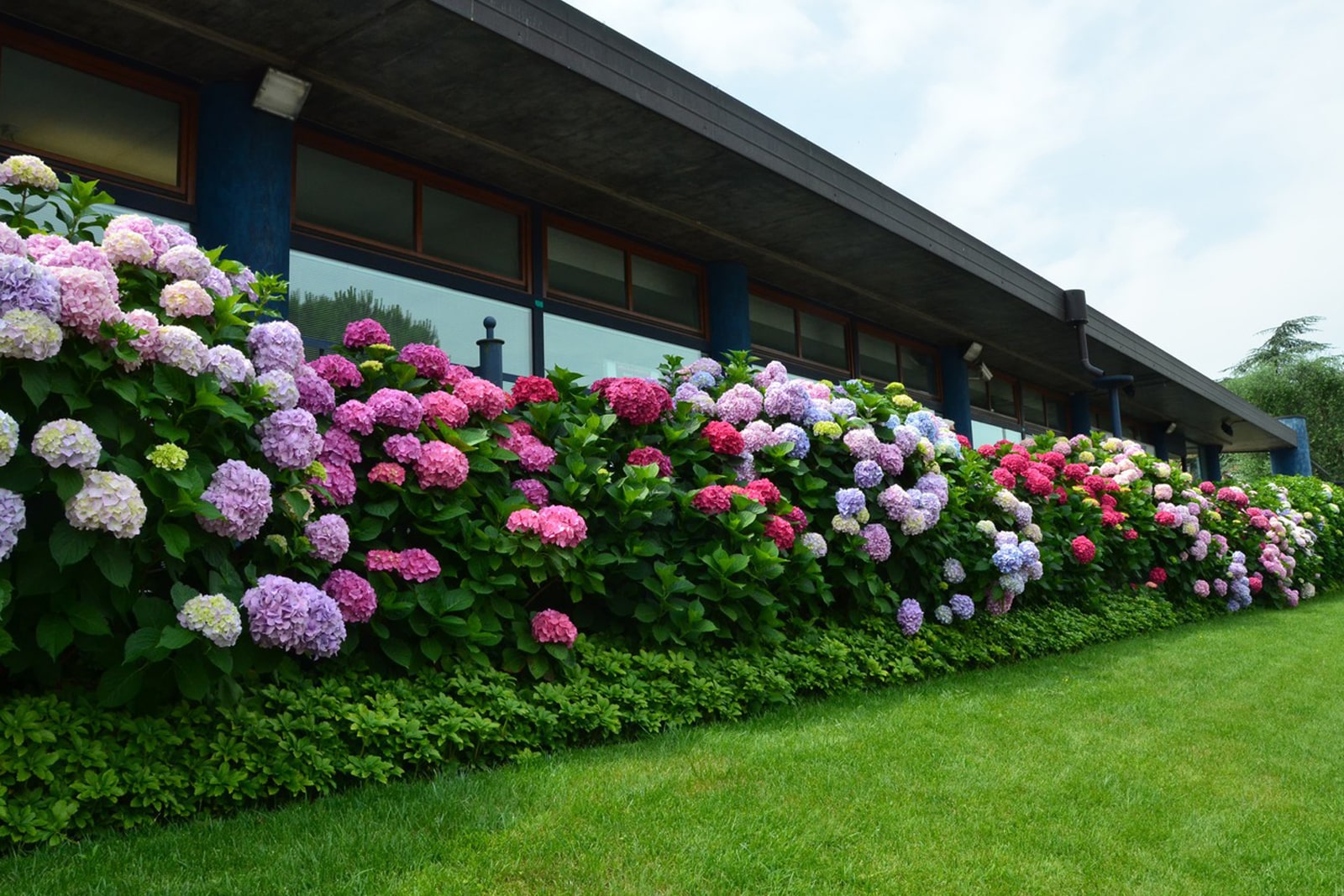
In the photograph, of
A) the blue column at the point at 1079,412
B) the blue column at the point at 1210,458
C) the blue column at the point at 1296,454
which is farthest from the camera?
the blue column at the point at 1210,458

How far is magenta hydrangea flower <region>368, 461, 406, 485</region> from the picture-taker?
148 inches

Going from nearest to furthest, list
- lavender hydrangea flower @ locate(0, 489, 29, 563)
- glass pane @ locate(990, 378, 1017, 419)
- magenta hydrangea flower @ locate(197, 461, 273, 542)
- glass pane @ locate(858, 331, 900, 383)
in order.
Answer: lavender hydrangea flower @ locate(0, 489, 29, 563) < magenta hydrangea flower @ locate(197, 461, 273, 542) < glass pane @ locate(858, 331, 900, 383) < glass pane @ locate(990, 378, 1017, 419)

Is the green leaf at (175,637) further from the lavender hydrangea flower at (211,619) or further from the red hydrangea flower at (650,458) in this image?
the red hydrangea flower at (650,458)

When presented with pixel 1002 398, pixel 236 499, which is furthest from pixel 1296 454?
pixel 236 499

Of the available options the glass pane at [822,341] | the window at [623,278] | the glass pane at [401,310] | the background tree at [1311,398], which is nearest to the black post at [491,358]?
the glass pane at [401,310]

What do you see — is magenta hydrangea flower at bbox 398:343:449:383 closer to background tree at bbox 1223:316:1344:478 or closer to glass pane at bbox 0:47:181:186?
glass pane at bbox 0:47:181:186

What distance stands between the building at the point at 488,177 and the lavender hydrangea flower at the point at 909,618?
4007 mm

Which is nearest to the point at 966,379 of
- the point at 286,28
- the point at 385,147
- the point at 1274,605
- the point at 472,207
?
the point at 1274,605

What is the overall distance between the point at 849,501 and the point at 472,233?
4768 mm

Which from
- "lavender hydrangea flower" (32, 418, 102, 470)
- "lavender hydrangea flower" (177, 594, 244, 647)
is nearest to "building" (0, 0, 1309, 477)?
"lavender hydrangea flower" (32, 418, 102, 470)

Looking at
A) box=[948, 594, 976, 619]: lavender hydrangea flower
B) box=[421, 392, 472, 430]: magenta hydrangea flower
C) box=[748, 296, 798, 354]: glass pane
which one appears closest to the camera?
box=[421, 392, 472, 430]: magenta hydrangea flower

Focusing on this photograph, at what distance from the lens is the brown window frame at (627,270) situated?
910 centimetres

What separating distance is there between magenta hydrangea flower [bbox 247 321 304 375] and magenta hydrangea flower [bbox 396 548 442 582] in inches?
31.7

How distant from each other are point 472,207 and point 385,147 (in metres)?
0.97
